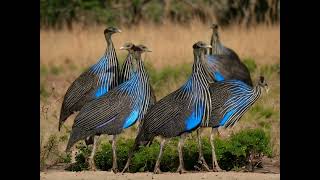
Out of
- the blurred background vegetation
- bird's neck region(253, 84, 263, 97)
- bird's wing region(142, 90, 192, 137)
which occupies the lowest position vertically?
bird's wing region(142, 90, 192, 137)

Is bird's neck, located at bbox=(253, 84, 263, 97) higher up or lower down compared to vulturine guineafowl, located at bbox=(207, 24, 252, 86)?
lower down

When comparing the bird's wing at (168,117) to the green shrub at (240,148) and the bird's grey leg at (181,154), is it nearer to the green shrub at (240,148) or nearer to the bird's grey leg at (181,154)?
the bird's grey leg at (181,154)

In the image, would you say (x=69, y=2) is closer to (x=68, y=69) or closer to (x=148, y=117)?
(x=68, y=69)

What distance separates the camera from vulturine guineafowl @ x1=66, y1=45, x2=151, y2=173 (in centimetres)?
915

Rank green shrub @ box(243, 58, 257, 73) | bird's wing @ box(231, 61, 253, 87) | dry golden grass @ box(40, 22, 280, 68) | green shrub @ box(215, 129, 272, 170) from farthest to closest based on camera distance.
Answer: dry golden grass @ box(40, 22, 280, 68), green shrub @ box(243, 58, 257, 73), bird's wing @ box(231, 61, 253, 87), green shrub @ box(215, 129, 272, 170)

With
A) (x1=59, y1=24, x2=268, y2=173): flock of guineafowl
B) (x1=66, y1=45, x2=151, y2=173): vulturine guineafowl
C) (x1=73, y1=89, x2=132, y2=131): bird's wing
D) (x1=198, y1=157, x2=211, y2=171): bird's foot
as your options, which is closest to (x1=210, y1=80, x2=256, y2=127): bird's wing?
(x1=59, y1=24, x2=268, y2=173): flock of guineafowl

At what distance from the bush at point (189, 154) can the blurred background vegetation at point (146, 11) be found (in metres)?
6.61

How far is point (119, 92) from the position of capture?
9.22 meters

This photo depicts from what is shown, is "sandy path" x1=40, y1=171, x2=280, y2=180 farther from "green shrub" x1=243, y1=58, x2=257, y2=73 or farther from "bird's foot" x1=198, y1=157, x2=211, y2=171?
"green shrub" x1=243, y1=58, x2=257, y2=73

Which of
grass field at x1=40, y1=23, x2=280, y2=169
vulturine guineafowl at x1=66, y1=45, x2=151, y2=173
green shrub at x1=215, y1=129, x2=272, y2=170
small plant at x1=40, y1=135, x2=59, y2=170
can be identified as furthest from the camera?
grass field at x1=40, y1=23, x2=280, y2=169

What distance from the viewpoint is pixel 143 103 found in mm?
9164

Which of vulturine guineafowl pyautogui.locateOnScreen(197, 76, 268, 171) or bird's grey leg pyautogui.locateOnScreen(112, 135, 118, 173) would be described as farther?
vulturine guineafowl pyautogui.locateOnScreen(197, 76, 268, 171)
